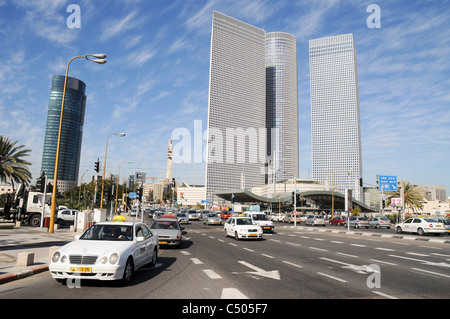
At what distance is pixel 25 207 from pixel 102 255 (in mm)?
27530

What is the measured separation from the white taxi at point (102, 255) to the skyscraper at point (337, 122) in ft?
588

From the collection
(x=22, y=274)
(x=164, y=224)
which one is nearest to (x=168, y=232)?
(x=164, y=224)

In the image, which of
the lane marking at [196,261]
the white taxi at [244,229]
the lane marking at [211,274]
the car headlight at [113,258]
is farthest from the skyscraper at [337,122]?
the car headlight at [113,258]

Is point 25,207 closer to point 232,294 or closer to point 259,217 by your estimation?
point 259,217

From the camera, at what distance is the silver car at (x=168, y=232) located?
15.0 metres

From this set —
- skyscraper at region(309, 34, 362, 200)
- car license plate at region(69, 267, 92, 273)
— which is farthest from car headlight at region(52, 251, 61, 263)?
skyscraper at region(309, 34, 362, 200)

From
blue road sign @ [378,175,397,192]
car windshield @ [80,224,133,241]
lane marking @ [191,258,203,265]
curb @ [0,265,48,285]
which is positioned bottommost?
lane marking @ [191,258,203,265]

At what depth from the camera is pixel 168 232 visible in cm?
1526

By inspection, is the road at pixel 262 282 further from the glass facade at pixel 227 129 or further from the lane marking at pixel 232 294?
the glass facade at pixel 227 129

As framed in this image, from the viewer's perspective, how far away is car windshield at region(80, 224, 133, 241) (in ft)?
27.8

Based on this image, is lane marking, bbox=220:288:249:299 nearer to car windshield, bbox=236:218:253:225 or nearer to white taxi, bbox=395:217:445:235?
car windshield, bbox=236:218:253:225

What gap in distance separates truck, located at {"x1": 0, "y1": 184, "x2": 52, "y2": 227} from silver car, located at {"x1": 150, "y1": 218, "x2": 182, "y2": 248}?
51.6 ft

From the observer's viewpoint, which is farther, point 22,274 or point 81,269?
point 22,274
